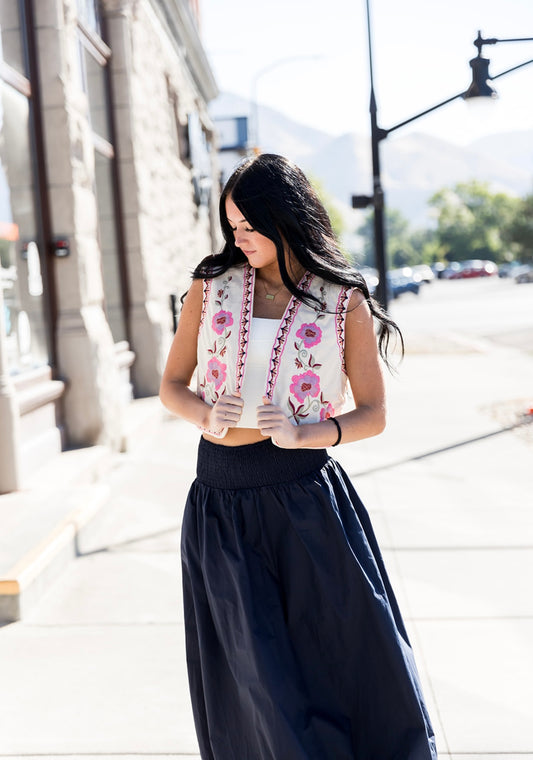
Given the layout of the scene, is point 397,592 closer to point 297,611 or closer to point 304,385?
point 297,611

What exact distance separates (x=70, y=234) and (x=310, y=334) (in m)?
5.80

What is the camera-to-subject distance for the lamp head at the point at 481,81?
13.6m

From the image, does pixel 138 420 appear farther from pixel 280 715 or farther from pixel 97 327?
pixel 280 715

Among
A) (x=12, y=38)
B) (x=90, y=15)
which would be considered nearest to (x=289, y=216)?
(x=12, y=38)

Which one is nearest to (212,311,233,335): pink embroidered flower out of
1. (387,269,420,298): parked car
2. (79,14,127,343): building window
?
(79,14,127,343): building window

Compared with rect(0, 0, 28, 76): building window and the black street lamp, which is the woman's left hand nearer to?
rect(0, 0, 28, 76): building window

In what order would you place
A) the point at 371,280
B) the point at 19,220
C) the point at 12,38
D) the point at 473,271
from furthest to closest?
the point at 473,271 < the point at 371,280 < the point at 19,220 < the point at 12,38

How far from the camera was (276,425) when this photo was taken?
2277 mm

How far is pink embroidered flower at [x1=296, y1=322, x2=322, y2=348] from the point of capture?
7.86ft

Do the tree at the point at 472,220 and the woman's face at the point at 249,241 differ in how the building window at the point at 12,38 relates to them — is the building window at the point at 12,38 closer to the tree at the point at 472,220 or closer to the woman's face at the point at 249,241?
the woman's face at the point at 249,241

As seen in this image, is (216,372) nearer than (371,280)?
Yes

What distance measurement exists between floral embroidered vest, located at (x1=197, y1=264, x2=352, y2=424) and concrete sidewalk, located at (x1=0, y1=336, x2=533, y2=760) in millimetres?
1482

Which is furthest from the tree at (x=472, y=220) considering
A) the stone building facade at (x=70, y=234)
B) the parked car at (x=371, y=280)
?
the stone building facade at (x=70, y=234)

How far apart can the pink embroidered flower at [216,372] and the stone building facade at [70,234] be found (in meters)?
3.66
